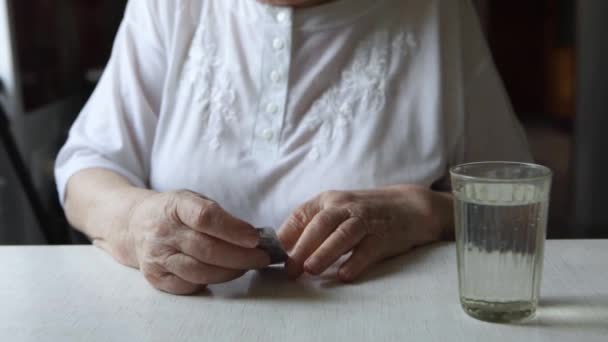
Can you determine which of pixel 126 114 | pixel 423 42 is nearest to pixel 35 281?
pixel 126 114

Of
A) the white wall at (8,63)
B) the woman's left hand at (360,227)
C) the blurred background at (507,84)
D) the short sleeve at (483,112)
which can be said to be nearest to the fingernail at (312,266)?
the woman's left hand at (360,227)

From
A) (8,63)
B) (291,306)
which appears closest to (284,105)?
(291,306)

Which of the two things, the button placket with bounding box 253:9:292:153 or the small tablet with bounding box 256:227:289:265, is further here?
the button placket with bounding box 253:9:292:153

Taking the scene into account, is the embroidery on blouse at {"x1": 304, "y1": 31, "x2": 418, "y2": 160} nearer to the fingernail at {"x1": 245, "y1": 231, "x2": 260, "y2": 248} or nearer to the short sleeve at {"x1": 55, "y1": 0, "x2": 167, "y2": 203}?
the short sleeve at {"x1": 55, "y1": 0, "x2": 167, "y2": 203}

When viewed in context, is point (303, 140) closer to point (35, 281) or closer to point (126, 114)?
point (126, 114)

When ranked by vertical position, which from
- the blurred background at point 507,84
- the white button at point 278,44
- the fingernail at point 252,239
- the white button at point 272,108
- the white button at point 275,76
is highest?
the white button at point 278,44

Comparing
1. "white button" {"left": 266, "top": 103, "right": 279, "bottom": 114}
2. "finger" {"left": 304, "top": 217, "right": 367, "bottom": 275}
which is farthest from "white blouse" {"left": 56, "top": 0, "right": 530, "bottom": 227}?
"finger" {"left": 304, "top": 217, "right": 367, "bottom": 275}

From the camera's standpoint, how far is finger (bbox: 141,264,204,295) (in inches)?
31.7

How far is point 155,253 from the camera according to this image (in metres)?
0.83

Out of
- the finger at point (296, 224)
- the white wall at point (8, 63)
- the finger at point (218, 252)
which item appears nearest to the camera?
the finger at point (218, 252)

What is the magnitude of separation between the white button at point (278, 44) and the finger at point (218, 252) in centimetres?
50

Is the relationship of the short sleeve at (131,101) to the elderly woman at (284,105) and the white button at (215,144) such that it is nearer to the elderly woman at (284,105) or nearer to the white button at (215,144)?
the elderly woman at (284,105)

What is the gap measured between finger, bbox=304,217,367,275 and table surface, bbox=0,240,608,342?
16mm

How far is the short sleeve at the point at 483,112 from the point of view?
4.15 ft
